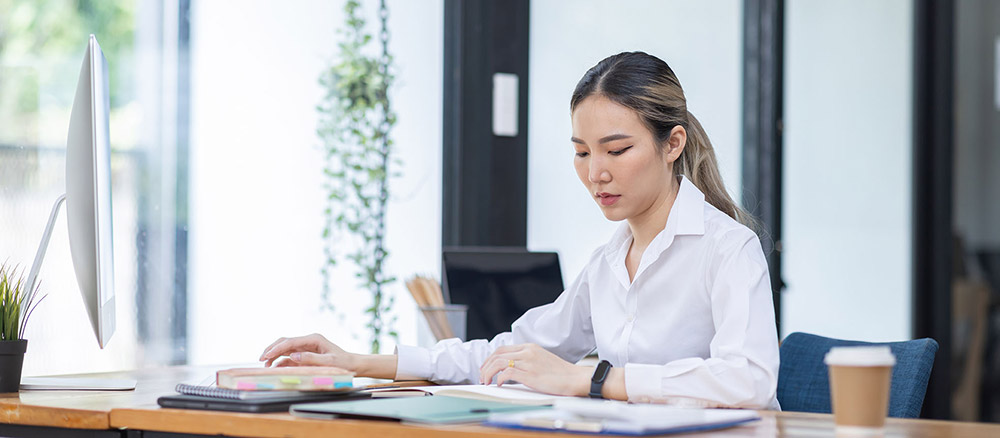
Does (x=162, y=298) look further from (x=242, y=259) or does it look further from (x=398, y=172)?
(x=398, y=172)

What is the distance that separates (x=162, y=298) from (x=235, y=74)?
0.58 meters

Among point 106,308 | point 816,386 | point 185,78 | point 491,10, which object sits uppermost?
point 491,10

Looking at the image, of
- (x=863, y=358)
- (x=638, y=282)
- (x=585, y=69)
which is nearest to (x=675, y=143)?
(x=638, y=282)

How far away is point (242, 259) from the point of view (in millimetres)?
2664

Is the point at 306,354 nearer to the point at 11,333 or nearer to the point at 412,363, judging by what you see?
the point at 412,363

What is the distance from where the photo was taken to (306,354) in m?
1.63

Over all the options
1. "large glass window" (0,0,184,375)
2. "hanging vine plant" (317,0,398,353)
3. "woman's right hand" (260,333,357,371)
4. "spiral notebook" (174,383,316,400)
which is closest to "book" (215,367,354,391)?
"spiral notebook" (174,383,316,400)

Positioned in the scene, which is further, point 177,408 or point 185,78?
point 185,78

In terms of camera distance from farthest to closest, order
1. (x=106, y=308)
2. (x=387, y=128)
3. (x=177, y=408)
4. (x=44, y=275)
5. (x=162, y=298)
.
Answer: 1. (x=387, y=128)
2. (x=162, y=298)
3. (x=44, y=275)
4. (x=106, y=308)
5. (x=177, y=408)

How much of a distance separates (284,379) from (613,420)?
463mm

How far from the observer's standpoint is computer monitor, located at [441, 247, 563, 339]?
2.49 meters

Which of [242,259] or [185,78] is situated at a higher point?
[185,78]

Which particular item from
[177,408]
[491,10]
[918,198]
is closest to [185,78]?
[491,10]

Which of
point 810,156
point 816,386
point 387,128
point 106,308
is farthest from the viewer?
point 810,156
